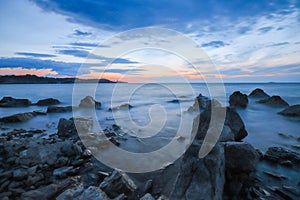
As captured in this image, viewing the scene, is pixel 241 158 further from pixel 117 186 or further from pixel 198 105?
pixel 198 105

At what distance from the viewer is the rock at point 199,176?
2.86 meters

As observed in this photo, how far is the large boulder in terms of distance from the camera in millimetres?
3496

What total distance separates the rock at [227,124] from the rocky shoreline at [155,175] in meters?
0.04

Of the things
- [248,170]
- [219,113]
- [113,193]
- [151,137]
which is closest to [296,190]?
[248,170]

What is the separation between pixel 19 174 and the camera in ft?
13.7

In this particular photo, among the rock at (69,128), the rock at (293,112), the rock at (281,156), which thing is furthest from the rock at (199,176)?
the rock at (293,112)

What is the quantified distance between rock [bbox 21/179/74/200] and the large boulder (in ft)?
11.5

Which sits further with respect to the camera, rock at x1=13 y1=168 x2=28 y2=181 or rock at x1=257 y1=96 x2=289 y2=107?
rock at x1=257 y1=96 x2=289 y2=107

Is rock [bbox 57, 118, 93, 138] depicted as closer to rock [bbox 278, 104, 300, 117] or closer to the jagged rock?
the jagged rock

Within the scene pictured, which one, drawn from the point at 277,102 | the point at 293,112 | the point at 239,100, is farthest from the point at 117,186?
the point at 277,102

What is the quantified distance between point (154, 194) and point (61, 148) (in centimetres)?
340

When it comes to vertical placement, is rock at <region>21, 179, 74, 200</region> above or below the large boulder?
below

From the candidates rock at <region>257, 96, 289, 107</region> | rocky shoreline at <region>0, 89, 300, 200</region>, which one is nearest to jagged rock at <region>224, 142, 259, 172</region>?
rocky shoreline at <region>0, 89, 300, 200</region>

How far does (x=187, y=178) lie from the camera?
3064mm
